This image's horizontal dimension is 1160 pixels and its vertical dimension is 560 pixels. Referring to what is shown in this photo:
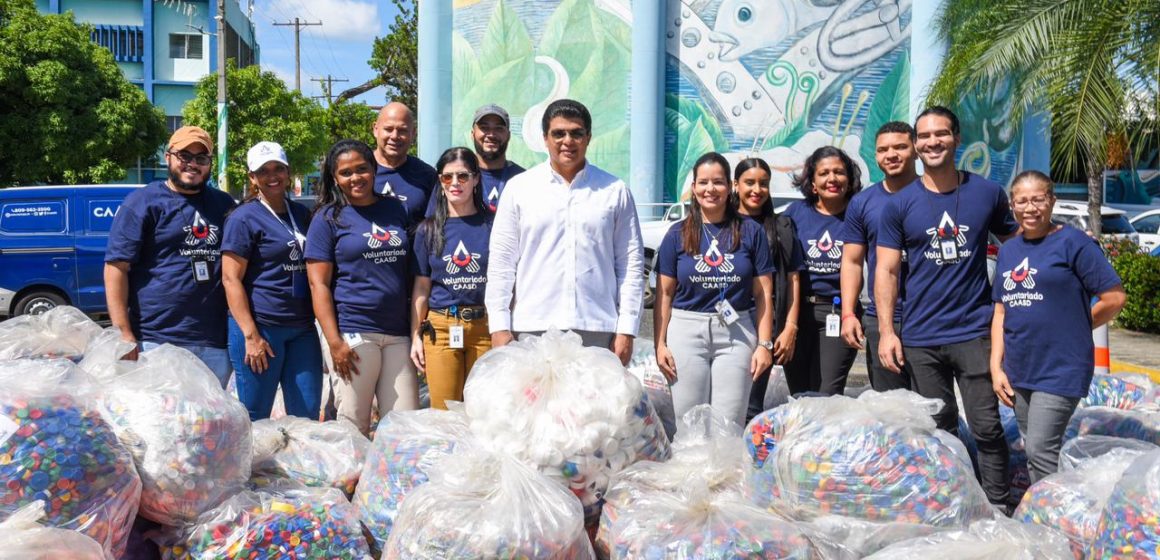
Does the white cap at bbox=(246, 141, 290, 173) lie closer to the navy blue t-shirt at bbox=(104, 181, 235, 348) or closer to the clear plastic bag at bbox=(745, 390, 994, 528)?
the navy blue t-shirt at bbox=(104, 181, 235, 348)

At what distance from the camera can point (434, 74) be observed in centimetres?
Result: 1877

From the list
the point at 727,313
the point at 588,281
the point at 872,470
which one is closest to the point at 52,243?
the point at 588,281

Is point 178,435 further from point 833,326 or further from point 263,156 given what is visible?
point 833,326

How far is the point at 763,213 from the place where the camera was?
5.03 metres

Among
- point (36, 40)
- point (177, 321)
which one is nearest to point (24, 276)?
point (177, 321)

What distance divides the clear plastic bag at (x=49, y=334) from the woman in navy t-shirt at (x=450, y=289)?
4.56 feet

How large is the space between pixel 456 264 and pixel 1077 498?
2.61m

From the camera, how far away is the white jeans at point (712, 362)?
14.7 ft

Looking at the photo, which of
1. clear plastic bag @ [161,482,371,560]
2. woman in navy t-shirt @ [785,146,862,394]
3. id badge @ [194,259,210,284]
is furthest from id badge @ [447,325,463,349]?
woman in navy t-shirt @ [785,146,862,394]

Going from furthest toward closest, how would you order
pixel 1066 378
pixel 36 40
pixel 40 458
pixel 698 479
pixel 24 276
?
1. pixel 36 40
2. pixel 24 276
3. pixel 1066 378
4. pixel 698 479
5. pixel 40 458

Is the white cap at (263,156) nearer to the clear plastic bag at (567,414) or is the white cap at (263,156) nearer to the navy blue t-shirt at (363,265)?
the navy blue t-shirt at (363,265)

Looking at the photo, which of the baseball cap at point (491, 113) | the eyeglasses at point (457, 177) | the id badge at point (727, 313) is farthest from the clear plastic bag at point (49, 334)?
the id badge at point (727, 313)

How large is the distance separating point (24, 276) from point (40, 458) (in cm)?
959

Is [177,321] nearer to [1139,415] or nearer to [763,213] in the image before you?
[763,213]
